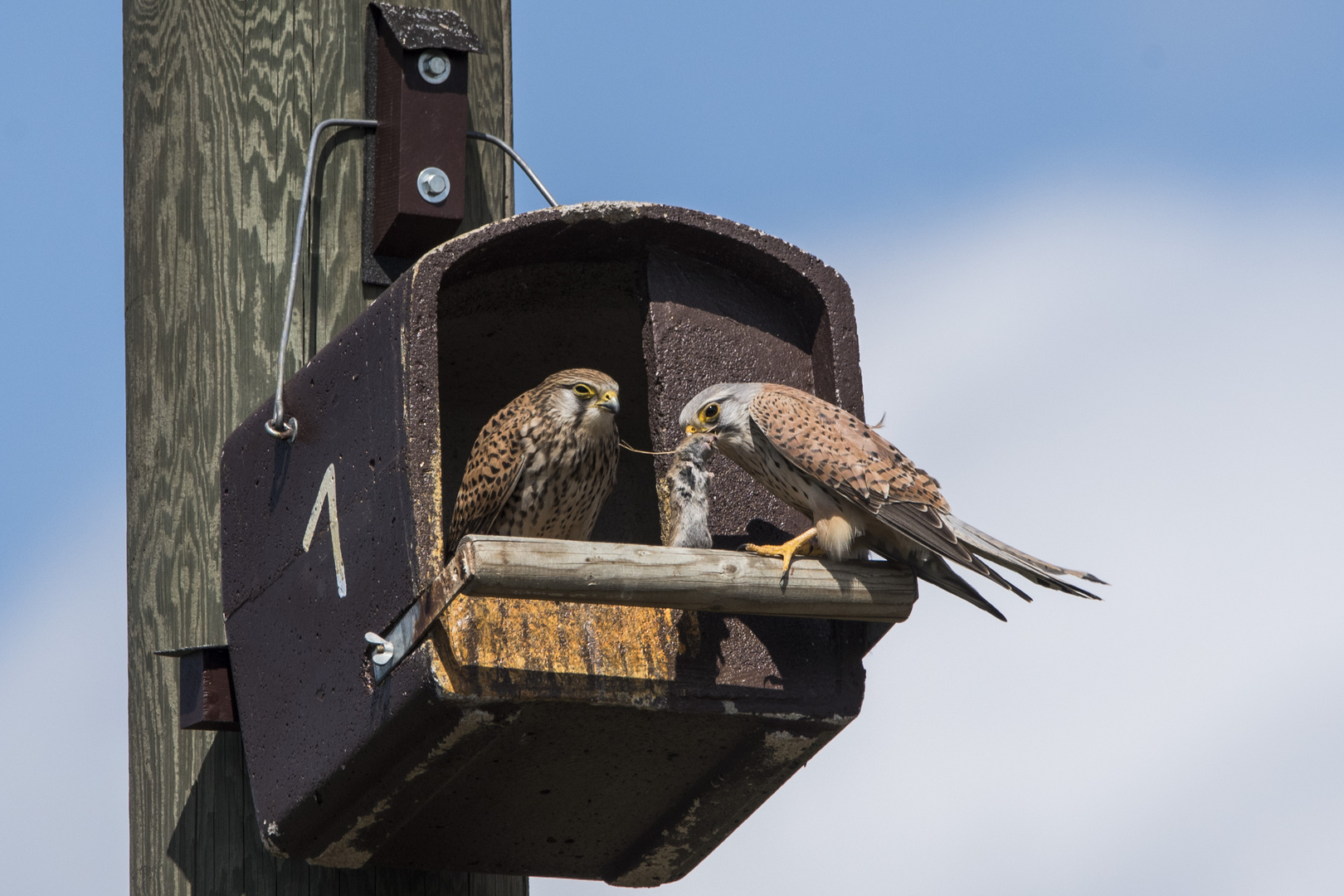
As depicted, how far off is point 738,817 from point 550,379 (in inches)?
43.5

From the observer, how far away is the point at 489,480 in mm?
4781

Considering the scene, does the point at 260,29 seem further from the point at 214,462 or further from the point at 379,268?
the point at 214,462

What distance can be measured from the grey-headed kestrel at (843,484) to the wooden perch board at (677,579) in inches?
2.7

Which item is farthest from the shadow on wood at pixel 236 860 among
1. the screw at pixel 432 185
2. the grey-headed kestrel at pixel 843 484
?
the screw at pixel 432 185

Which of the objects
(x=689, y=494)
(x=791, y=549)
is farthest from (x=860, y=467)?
(x=689, y=494)

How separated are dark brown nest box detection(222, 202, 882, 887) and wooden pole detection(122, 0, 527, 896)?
5.3 inches

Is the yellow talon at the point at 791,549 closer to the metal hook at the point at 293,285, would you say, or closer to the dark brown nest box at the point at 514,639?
the dark brown nest box at the point at 514,639

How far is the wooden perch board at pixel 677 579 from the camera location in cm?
369

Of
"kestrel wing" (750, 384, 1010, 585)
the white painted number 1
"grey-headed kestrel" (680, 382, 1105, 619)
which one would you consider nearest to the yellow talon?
"grey-headed kestrel" (680, 382, 1105, 619)

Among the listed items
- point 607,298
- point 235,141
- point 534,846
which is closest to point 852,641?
point 534,846

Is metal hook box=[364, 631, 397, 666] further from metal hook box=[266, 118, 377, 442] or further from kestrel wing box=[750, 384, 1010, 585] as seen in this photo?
kestrel wing box=[750, 384, 1010, 585]

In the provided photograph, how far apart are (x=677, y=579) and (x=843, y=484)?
488mm

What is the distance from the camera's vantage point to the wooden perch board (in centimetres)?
369

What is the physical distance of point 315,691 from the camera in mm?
4328
